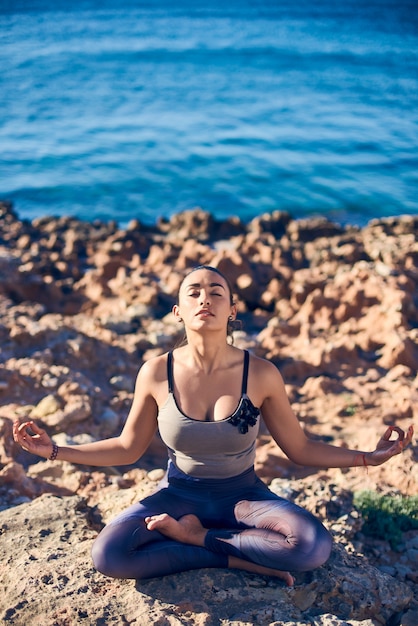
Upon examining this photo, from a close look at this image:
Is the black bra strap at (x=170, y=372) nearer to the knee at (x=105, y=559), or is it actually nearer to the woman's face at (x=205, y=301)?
the woman's face at (x=205, y=301)

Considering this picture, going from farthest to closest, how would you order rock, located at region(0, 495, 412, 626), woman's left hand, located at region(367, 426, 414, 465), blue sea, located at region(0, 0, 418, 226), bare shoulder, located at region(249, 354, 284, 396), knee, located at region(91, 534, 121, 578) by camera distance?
blue sea, located at region(0, 0, 418, 226), bare shoulder, located at region(249, 354, 284, 396), woman's left hand, located at region(367, 426, 414, 465), knee, located at region(91, 534, 121, 578), rock, located at region(0, 495, 412, 626)

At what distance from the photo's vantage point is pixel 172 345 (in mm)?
5922

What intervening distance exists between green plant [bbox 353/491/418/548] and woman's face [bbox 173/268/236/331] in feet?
4.44

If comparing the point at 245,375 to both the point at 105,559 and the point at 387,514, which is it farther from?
the point at 387,514

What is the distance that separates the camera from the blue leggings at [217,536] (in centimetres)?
284

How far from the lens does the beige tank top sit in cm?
301

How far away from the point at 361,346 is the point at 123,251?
3.66 m

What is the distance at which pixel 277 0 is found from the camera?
29266 mm

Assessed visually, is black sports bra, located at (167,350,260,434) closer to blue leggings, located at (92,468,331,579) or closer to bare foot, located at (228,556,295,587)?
blue leggings, located at (92,468,331,579)

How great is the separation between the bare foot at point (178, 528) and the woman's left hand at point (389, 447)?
0.79 meters

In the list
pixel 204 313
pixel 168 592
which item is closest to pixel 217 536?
pixel 168 592

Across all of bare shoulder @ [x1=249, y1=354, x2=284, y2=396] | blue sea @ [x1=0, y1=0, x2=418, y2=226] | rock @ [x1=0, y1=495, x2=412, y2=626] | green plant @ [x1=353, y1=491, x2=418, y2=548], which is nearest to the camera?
rock @ [x1=0, y1=495, x2=412, y2=626]

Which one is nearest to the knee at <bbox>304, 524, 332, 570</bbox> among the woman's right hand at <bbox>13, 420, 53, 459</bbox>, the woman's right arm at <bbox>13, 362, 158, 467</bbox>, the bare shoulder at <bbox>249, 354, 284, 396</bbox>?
the bare shoulder at <bbox>249, 354, 284, 396</bbox>

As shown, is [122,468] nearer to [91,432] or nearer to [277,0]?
[91,432]
